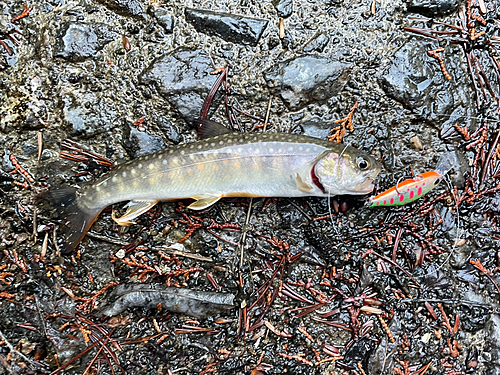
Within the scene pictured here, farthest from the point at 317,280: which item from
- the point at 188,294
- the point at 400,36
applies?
the point at 400,36

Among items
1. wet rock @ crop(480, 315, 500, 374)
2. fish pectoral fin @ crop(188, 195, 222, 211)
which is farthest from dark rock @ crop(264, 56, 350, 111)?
wet rock @ crop(480, 315, 500, 374)

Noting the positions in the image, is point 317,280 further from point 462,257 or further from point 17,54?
point 17,54

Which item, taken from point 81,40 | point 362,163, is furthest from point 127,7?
point 362,163

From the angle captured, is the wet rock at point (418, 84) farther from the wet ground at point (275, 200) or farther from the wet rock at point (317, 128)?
the wet rock at point (317, 128)

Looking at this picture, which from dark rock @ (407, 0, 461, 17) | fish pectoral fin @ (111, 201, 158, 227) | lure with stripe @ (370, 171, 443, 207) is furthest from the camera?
dark rock @ (407, 0, 461, 17)

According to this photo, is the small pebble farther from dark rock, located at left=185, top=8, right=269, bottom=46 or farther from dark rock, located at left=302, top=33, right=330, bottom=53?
dark rock, located at left=185, top=8, right=269, bottom=46

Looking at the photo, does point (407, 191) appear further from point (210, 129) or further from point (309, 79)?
point (210, 129)

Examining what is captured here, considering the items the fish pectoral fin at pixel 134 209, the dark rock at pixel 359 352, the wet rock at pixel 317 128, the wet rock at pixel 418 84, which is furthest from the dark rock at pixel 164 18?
the dark rock at pixel 359 352
